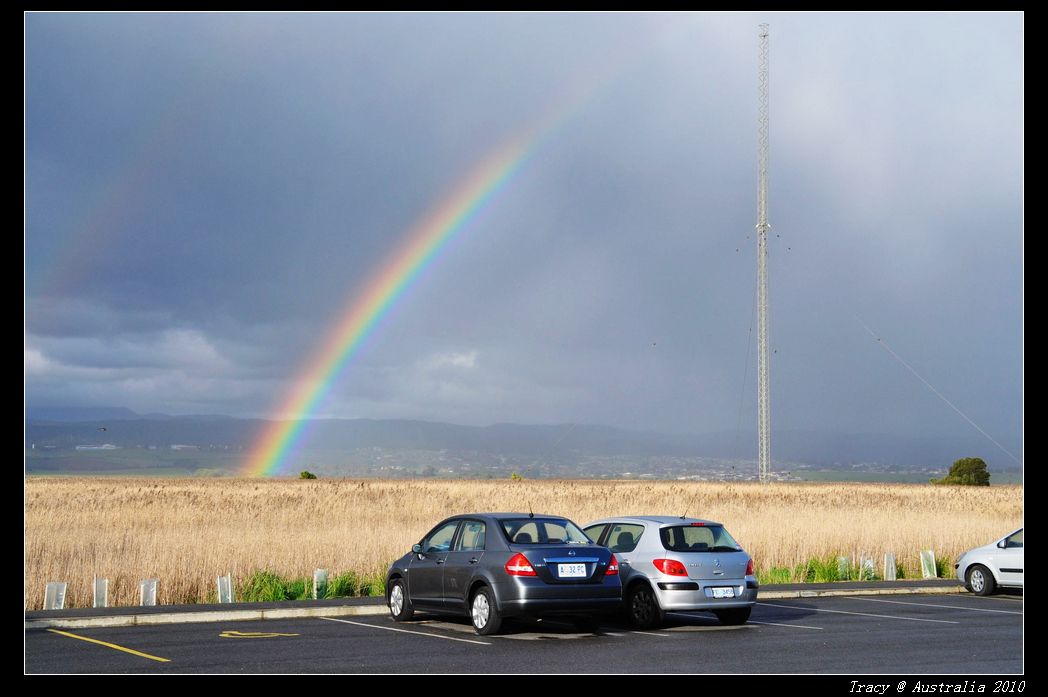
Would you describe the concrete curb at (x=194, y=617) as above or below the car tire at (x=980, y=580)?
above

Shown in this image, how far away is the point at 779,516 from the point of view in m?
36.5

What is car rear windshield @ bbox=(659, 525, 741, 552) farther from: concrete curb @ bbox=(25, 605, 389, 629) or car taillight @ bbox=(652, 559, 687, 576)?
concrete curb @ bbox=(25, 605, 389, 629)

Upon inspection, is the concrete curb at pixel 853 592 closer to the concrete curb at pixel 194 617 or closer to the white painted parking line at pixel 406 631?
the concrete curb at pixel 194 617

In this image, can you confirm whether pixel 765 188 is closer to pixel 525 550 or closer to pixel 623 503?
pixel 623 503

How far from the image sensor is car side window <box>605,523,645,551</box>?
1642cm

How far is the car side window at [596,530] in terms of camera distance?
17297mm

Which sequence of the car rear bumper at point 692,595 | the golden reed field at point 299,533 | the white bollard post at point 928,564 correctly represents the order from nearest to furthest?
the car rear bumper at point 692,595 → the golden reed field at point 299,533 → the white bollard post at point 928,564

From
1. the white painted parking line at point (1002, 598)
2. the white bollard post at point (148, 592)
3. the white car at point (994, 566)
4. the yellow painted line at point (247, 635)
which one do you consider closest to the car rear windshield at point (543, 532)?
the yellow painted line at point (247, 635)

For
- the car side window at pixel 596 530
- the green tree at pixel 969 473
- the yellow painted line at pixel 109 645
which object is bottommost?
the green tree at pixel 969 473

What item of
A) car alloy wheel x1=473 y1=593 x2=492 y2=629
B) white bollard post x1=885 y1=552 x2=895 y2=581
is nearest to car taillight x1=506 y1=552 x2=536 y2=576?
car alloy wheel x1=473 y1=593 x2=492 y2=629

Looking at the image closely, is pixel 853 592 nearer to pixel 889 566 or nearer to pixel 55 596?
pixel 889 566

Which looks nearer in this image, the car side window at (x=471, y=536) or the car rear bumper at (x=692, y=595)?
the car side window at (x=471, y=536)
